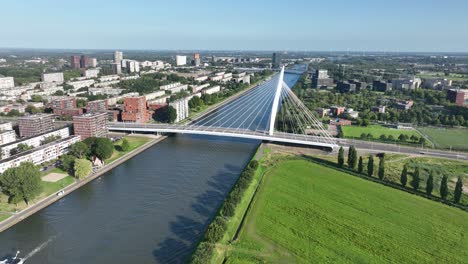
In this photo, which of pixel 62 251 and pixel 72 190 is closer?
pixel 62 251

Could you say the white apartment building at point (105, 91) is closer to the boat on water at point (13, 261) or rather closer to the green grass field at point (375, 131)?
the green grass field at point (375, 131)

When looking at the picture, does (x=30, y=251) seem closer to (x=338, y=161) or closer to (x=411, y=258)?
(x=411, y=258)

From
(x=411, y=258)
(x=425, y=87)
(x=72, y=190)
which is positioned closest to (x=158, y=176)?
(x=72, y=190)

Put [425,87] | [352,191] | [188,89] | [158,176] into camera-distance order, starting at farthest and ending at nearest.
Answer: [425,87]
[188,89]
[158,176]
[352,191]

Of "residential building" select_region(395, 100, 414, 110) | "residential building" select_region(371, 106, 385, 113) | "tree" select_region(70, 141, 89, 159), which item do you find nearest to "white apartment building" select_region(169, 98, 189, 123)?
"tree" select_region(70, 141, 89, 159)

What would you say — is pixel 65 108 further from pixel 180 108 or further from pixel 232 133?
pixel 232 133

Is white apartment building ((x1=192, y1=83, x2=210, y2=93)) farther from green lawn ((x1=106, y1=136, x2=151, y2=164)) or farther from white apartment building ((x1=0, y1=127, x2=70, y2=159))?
white apartment building ((x1=0, y1=127, x2=70, y2=159))

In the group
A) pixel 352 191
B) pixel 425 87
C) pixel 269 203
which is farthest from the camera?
pixel 425 87
